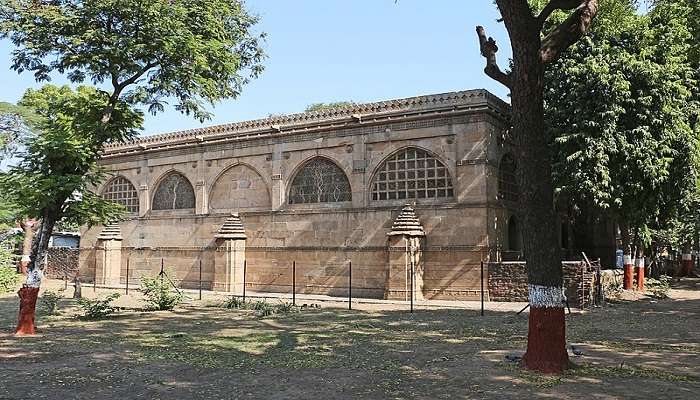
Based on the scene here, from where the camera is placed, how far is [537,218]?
834 cm

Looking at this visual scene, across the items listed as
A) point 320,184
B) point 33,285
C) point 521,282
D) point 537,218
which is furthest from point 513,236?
point 33,285

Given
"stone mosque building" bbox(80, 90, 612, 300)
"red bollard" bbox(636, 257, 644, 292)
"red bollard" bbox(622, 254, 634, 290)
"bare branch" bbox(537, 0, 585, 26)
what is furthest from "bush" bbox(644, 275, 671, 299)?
"bare branch" bbox(537, 0, 585, 26)

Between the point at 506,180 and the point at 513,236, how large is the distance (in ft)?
7.16

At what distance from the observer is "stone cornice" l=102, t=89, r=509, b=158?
68.7 feet

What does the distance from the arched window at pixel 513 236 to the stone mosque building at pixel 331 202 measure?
0.07 m

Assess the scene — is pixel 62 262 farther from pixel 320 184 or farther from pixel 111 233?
pixel 320 184

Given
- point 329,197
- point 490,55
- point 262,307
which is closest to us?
point 490,55

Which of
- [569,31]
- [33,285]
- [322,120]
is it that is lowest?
[33,285]

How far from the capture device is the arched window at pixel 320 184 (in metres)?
23.2

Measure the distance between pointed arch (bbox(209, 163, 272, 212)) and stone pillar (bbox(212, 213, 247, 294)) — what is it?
121 centimetres

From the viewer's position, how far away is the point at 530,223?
8.39 meters

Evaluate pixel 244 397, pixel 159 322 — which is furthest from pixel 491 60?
pixel 159 322

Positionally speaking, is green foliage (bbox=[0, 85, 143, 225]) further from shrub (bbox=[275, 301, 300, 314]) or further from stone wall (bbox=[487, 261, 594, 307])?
stone wall (bbox=[487, 261, 594, 307])

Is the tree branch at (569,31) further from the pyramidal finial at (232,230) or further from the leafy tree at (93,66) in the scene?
the pyramidal finial at (232,230)
